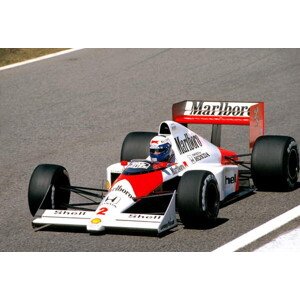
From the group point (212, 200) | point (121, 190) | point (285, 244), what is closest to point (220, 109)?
point (212, 200)

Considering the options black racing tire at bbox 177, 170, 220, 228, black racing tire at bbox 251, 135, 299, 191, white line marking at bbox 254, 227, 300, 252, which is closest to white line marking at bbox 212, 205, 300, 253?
white line marking at bbox 254, 227, 300, 252

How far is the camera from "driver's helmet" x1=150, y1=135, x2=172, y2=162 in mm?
14023

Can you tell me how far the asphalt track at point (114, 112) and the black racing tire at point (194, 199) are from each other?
0.17m

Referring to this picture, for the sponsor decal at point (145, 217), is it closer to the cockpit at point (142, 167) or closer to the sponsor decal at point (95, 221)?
the sponsor decal at point (95, 221)

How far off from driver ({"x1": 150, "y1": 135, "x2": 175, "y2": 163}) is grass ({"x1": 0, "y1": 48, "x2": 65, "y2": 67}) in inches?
466

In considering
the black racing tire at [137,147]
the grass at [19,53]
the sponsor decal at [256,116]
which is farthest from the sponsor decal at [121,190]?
the grass at [19,53]

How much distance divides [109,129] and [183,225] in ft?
22.0

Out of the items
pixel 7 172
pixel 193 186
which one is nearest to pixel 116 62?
pixel 7 172

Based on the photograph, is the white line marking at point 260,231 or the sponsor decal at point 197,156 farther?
the sponsor decal at point 197,156

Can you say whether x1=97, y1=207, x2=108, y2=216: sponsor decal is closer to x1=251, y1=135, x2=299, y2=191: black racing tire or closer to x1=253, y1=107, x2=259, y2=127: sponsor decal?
x1=251, y1=135, x2=299, y2=191: black racing tire

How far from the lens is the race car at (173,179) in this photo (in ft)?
42.4

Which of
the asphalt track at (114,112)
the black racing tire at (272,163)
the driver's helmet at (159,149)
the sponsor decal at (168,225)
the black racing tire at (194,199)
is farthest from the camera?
the black racing tire at (272,163)

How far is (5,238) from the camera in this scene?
527 inches

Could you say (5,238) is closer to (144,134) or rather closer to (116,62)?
(144,134)
